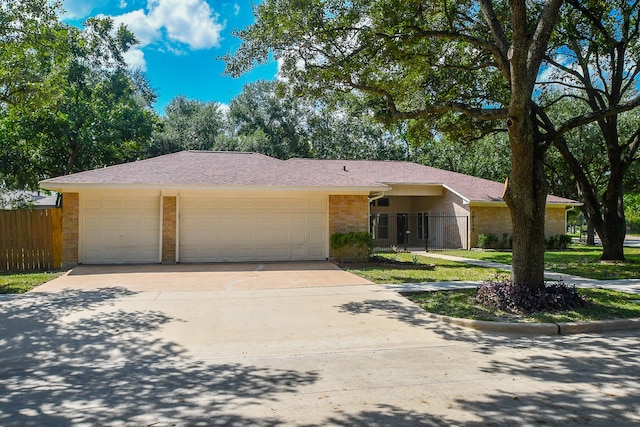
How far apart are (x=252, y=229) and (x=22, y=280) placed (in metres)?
6.69

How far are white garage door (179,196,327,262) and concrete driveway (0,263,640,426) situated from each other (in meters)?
5.73

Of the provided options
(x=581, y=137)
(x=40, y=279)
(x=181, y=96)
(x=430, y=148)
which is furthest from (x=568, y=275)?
(x=181, y=96)

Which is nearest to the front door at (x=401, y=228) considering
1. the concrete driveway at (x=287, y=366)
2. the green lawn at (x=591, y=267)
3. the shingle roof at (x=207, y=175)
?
the green lawn at (x=591, y=267)

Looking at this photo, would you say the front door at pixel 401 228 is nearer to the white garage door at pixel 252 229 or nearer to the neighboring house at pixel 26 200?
the white garage door at pixel 252 229

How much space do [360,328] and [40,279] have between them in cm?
917

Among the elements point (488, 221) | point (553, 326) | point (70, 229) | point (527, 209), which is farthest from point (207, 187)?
point (488, 221)

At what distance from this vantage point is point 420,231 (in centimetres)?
2711

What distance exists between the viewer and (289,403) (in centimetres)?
446

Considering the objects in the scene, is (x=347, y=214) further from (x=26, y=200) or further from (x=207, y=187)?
(x=26, y=200)

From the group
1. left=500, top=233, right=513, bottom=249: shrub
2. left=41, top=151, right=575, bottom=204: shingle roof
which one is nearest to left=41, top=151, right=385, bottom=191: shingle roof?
left=41, top=151, right=575, bottom=204: shingle roof

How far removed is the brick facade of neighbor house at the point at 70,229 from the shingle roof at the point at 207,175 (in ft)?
2.25

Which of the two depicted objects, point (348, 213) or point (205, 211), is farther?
point (348, 213)

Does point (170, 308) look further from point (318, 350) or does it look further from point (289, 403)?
point (289, 403)

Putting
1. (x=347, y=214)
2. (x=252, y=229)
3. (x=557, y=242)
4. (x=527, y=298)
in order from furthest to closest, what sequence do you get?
1. (x=557, y=242)
2. (x=347, y=214)
3. (x=252, y=229)
4. (x=527, y=298)
